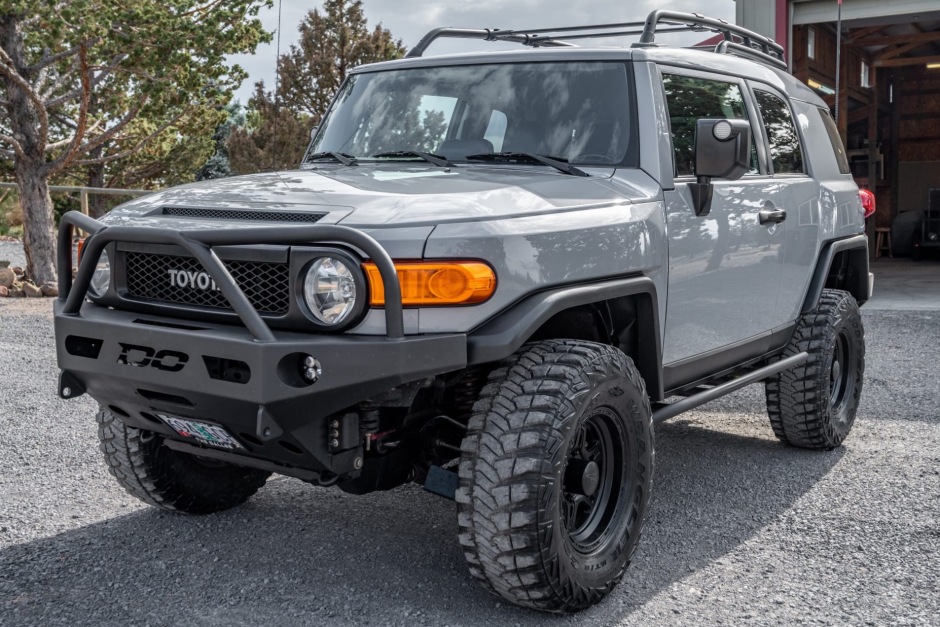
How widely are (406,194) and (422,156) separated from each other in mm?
923

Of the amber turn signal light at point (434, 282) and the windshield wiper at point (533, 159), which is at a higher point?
the windshield wiper at point (533, 159)

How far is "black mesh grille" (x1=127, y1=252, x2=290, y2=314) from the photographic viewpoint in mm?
3152

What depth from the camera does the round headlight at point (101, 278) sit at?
3.59 metres

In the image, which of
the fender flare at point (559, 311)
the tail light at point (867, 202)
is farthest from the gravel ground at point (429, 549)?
the tail light at point (867, 202)

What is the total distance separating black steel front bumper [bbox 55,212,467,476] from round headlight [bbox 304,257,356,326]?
0.07m

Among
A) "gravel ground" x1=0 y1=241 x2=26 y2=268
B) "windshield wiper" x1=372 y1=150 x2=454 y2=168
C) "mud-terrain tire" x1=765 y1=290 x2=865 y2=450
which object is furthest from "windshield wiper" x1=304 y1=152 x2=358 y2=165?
"gravel ground" x1=0 y1=241 x2=26 y2=268

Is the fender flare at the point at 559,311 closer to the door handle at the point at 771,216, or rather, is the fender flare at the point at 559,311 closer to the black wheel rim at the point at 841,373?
the door handle at the point at 771,216

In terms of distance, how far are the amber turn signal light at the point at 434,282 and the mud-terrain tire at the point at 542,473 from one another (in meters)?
0.40

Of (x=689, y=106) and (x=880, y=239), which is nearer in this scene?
(x=689, y=106)

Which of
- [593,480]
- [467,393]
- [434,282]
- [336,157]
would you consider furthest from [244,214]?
[593,480]

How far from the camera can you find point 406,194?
338 cm

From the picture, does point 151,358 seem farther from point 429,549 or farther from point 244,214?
point 429,549

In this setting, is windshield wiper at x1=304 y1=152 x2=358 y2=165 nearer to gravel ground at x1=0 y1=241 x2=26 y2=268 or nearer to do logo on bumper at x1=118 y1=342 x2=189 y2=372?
do logo on bumper at x1=118 y1=342 x2=189 y2=372

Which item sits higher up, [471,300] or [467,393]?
[471,300]
